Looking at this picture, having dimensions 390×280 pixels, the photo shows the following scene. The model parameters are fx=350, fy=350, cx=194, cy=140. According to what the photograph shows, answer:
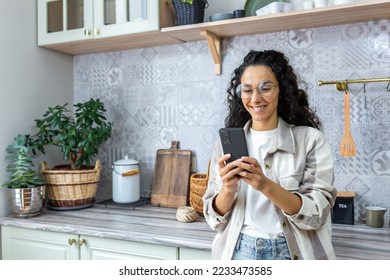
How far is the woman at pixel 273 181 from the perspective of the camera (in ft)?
2.81

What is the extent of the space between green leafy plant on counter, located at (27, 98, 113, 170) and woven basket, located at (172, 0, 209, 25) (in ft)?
1.81

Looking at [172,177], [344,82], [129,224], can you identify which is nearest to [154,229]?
[129,224]

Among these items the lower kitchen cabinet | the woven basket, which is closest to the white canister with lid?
the lower kitchen cabinet

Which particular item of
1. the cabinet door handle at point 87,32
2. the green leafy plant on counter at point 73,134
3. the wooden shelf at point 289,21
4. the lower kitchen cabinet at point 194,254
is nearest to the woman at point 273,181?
the lower kitchen cabinet at point 194,254

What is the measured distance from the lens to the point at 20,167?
1463mm

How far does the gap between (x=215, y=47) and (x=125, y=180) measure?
718 mm

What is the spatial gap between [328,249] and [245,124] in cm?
40

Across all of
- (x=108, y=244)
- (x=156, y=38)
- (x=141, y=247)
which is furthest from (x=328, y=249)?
(x=156, y=38)

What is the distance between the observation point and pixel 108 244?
1268 millimetres

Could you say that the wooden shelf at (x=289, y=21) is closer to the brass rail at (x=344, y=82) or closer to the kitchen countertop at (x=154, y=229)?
the brass rail at (x=344, y=82)

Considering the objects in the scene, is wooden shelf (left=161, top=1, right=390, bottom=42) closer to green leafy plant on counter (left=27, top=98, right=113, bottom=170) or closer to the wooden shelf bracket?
the wooden shelf bracket

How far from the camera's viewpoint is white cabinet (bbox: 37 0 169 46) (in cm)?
146
